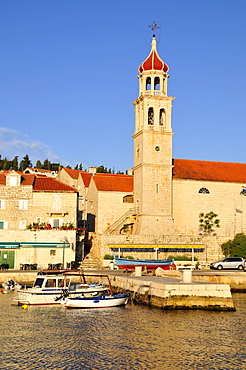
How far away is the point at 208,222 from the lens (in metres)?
61.6

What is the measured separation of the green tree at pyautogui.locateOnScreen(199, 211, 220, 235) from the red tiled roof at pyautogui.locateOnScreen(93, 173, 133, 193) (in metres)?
9.74

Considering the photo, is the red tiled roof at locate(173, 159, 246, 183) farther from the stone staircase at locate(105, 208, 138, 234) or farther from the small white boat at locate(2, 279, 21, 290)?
the small white boat at locate(2, 279, 21, 290)

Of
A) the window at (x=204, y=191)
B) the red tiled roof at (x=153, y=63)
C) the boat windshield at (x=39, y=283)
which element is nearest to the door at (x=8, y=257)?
the boat windshield at (x=39, y=283)

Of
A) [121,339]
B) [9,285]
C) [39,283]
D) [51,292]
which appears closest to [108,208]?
[9,285]

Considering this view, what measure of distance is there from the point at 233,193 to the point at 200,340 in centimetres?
4426

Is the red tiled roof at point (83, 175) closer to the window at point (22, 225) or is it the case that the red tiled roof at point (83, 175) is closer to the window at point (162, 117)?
the window at point (162, 117)

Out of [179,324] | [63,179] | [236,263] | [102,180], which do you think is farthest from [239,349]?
[63,179]

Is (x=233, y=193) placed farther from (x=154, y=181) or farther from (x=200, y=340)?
(x=200, y=340)

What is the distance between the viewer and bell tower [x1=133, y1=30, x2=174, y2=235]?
5856 centimetres

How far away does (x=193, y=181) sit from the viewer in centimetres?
6209

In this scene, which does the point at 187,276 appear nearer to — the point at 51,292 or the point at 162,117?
the point at 51,292

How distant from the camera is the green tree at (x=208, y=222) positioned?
61491 mm

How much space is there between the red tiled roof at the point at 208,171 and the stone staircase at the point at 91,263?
51.8 ft

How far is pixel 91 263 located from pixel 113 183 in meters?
15.8
